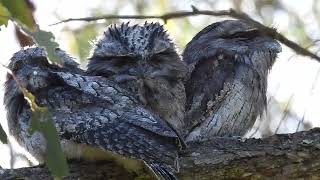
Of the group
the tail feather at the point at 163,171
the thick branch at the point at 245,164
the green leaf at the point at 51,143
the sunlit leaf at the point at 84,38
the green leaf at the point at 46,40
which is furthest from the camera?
the sunlit leaf at the point at 84,38

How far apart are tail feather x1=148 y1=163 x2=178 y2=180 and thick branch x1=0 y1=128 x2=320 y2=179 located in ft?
1.04

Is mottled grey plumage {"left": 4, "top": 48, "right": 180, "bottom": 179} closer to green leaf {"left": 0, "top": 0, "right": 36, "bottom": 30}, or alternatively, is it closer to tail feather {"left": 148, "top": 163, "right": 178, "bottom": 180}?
tail feather {"left": 148, "top": 163, "right": 178, "bottom": 180}

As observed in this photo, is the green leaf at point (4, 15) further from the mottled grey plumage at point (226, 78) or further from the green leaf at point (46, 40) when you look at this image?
the mottled grey plumage at point (226, 78)

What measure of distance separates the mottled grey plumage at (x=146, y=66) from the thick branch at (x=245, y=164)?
1.58 ft

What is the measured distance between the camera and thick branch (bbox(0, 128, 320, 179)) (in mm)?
3477

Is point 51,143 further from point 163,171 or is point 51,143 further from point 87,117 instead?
point 87,117

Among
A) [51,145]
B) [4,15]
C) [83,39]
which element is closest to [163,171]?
[51,145]

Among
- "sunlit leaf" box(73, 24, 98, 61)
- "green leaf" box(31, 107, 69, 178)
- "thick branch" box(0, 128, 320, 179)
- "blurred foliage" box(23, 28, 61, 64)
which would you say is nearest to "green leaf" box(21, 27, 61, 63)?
"blurred foliage" box(23, 28, 61, 64)

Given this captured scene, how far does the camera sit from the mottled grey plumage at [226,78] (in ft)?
15.8

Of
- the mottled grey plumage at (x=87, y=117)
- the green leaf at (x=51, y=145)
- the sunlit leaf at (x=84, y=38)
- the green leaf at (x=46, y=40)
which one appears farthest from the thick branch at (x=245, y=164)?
the sunlit leaf at (x=84, y=38)

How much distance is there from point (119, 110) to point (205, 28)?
224cm

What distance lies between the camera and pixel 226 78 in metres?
5.06

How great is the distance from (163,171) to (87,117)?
2.07 ft

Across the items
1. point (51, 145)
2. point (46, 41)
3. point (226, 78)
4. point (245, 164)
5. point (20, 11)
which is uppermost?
point (226, 78)
